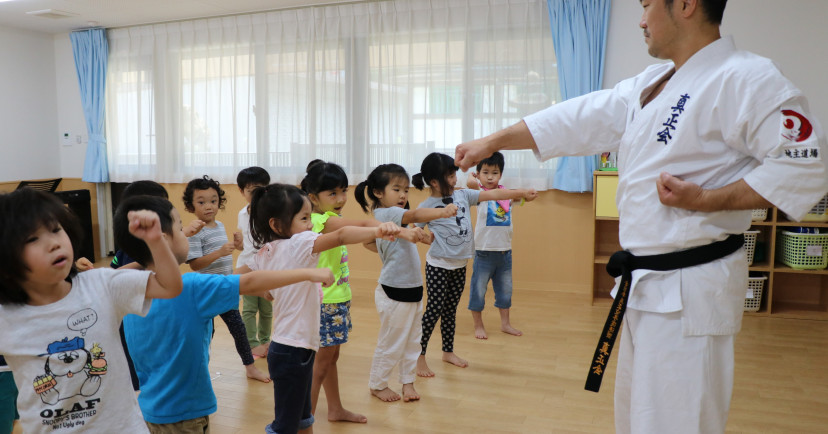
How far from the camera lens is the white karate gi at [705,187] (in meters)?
1.16

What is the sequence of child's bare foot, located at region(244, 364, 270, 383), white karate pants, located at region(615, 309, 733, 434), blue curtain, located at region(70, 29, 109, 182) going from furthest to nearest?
1. blue curtain, located at region(70, 29, 109, 182)
2. child's bare foot, located at region(244, 364, 270, 383)
3. white karate pants, located at region(615, 309, 733, 434)

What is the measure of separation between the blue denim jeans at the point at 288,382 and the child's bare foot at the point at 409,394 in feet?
2.99

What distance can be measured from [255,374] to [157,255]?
6.54ft

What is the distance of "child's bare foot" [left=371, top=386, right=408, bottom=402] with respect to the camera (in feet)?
9.08

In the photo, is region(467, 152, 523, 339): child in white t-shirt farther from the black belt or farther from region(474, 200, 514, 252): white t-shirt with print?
the black belt

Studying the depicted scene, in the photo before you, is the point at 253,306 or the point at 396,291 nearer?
the point at 396,291

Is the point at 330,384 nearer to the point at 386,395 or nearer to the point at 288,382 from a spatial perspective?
the point at 386,395

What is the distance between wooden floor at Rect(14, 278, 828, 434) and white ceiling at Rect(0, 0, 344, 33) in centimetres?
308

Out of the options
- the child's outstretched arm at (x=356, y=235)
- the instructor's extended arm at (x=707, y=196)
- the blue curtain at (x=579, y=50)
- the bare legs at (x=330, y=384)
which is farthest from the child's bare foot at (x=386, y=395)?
the blue curtain at (x=579, y=50)

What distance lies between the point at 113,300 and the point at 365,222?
40.7 inches

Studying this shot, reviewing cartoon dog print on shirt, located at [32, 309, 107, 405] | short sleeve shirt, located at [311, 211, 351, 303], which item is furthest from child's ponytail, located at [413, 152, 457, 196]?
cartoon dog print on shirt, located at [32, 309, 107, 405]

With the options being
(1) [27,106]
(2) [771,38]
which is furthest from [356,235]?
(1) [27,106]

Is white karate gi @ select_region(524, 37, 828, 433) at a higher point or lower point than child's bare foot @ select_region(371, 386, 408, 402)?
higher

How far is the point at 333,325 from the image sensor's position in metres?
2.39
